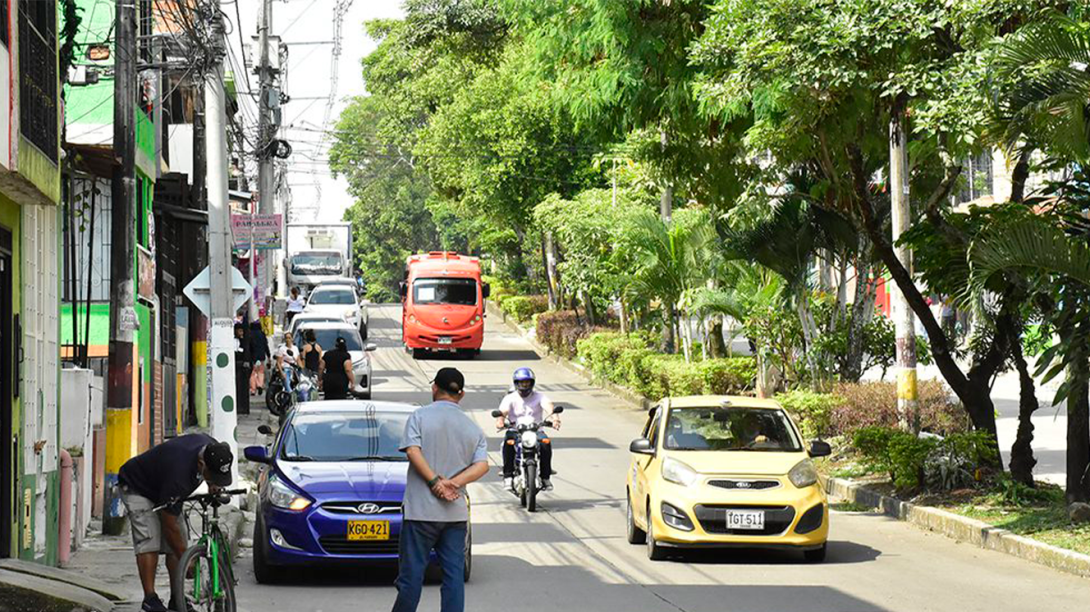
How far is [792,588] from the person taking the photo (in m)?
13.8

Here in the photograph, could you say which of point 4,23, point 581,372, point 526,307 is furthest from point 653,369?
point 526,307

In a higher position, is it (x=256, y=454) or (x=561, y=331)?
(x=561, y=331)

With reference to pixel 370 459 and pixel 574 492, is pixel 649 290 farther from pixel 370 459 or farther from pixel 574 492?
pixel 370 459

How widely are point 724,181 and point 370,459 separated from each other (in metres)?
10.6

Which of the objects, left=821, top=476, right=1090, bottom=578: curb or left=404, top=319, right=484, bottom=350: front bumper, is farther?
left=404, top=319, right=484, bottom=350: front bumper

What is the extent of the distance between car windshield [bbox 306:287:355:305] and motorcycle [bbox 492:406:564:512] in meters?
31.4

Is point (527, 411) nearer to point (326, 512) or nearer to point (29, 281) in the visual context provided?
point (326, 512)

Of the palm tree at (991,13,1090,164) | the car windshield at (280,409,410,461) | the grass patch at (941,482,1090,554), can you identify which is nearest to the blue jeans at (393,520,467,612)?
the car windshield at (280,409,410,461)

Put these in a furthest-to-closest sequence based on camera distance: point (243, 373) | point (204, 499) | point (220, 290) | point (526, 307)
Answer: point (526, 307)
point (243, 373)
point (220, 290)
point (204, 499)

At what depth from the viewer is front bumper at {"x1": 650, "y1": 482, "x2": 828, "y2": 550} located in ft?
49.6

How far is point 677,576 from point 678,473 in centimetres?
126

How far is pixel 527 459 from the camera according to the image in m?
19.3

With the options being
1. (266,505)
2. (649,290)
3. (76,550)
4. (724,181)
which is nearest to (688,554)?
(266,505)

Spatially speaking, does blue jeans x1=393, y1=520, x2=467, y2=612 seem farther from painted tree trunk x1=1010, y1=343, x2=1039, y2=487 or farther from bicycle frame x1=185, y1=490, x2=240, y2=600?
painted tree trunk x1=1010, y1=343, x2=1039, y2=487
